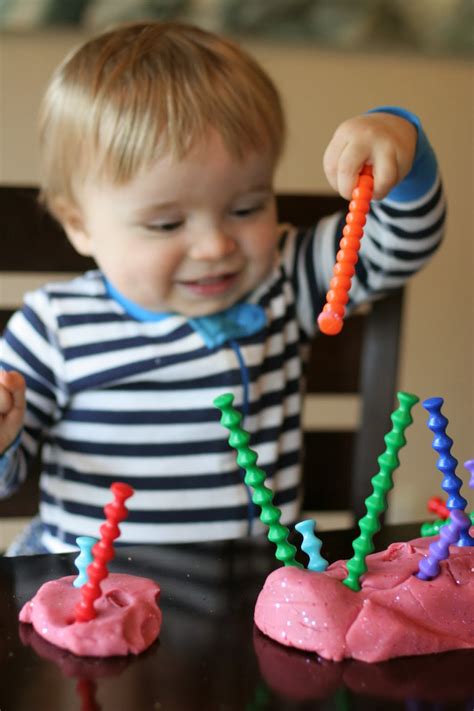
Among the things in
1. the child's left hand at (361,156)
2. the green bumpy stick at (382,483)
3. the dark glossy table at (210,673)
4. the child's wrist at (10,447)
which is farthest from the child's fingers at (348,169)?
the child's wrist at (10,447)

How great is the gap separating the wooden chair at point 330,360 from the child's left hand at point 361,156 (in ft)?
1.28

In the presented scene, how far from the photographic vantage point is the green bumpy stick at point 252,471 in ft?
1.60

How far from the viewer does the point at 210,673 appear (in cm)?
47

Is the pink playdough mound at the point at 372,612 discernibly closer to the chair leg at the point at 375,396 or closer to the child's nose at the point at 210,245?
the child's nose at the point at 210,245

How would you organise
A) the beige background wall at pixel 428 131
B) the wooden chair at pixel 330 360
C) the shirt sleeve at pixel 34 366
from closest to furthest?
the shirt sleeve at pixel 34 366, the wooden chair at pixel 330 360, the beige background wall at pixel 428 131

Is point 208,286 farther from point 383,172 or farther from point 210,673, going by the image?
point 210,673

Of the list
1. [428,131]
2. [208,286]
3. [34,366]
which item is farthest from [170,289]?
[428,131]

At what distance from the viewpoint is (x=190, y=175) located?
2.55 feet

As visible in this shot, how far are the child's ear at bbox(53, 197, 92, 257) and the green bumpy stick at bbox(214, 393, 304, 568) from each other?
1.39 ft

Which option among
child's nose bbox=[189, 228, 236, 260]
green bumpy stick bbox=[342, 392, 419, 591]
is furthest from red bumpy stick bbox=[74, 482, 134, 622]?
child's nose bbox=[189, 228, 236, 260]

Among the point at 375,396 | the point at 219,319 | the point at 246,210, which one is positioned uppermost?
the point at 246,210

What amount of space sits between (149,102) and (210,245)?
12 cm

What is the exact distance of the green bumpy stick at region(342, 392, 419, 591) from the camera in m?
0.49

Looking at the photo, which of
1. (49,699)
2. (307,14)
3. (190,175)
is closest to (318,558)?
(49,699)
